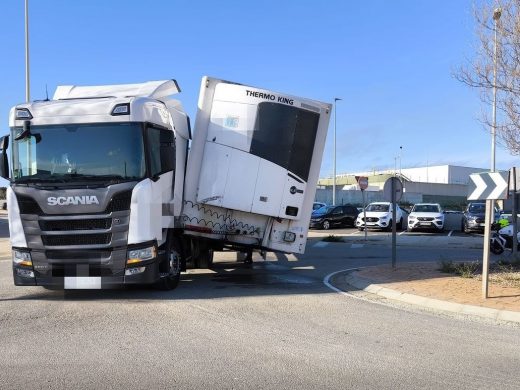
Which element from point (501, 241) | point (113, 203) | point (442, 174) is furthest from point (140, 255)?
point (442, 174)

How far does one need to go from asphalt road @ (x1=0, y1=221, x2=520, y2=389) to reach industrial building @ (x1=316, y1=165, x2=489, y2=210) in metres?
14.3

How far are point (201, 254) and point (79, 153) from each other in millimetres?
4347

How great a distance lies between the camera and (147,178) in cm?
834

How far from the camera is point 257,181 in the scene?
32.3 feet

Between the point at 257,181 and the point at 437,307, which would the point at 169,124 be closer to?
the point at 257,181

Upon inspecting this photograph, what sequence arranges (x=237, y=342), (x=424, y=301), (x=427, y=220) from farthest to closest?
(x=427, y=220), (x=424, y=301), (x=237, y=342)

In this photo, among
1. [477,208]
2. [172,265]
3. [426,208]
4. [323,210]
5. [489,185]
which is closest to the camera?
[489,185]

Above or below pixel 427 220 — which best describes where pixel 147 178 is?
above

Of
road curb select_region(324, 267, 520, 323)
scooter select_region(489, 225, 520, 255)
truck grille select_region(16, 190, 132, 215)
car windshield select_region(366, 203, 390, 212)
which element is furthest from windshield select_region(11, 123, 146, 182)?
car windshield select_region(366, 203, 390, 212)

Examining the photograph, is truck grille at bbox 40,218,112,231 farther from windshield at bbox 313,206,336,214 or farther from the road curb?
windshield at bbox 313,206,336,214

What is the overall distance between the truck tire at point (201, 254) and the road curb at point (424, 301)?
276cm

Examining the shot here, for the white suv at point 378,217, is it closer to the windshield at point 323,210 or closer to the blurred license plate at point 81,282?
the windshield at point 323,210

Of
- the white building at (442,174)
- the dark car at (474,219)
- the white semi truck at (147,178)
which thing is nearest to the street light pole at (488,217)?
the white semi truck at (147,178)

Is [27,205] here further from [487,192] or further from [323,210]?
[323,210]
